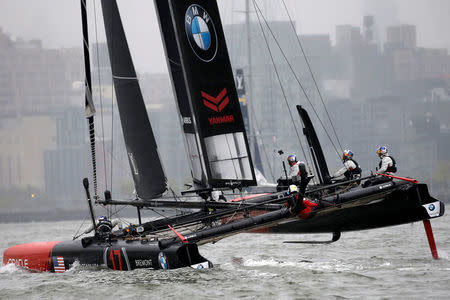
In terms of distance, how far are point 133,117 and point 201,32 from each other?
3267mm

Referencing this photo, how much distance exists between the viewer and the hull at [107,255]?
11133 mm

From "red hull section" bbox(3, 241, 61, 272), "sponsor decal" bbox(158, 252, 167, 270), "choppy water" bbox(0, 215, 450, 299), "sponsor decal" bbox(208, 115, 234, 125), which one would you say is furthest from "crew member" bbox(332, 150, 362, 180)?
"red hull section" bbox(3, 241, 61, 272)

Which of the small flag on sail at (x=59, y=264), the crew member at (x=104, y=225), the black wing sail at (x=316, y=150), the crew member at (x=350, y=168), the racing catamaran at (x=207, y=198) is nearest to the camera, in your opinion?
the racing catamaran at (x=207, y=198)

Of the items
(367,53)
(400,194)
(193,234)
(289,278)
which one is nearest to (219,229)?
(193,234)

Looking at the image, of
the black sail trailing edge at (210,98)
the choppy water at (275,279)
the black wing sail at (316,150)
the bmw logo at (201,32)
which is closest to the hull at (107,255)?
the choppy water at (275,279)

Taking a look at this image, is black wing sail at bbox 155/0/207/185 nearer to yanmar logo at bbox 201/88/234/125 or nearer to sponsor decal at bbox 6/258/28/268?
yanmar logo at bbox 201/88/234/125

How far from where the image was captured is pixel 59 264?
1315cm

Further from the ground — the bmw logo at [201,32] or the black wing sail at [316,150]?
the bmw logo at [201,32]

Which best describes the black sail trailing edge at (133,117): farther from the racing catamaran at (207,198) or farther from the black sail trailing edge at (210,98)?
the black sail trailing edge at (210,98)

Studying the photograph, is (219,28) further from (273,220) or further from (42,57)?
(42,57)

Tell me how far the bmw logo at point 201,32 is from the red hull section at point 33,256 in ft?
13.9

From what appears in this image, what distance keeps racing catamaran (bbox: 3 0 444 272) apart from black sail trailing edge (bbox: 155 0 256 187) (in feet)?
0.05

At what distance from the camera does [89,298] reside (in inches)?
398

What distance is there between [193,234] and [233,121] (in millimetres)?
2331
